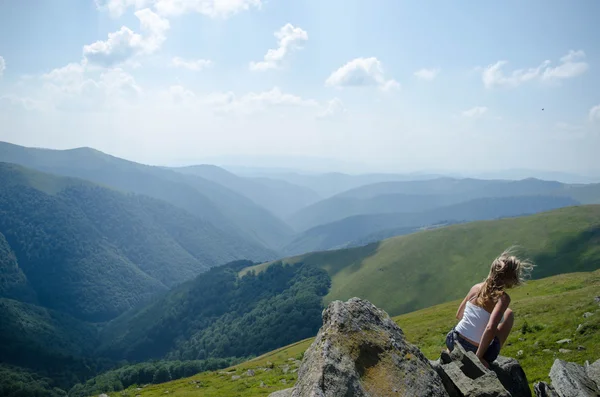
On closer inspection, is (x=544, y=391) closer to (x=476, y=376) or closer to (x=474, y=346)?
(x=474, y=346)

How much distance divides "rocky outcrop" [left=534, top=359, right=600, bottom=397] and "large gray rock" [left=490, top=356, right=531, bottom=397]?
0.47 metres

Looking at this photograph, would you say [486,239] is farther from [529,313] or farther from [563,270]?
[529,313]

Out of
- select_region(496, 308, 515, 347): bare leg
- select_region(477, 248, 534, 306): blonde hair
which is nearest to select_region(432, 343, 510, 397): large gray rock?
select_region(496, 308, 515, 347): bare leg

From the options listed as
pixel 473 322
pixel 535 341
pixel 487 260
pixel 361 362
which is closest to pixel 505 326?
pixel 473 322

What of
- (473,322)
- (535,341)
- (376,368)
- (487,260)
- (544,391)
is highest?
(473,322)

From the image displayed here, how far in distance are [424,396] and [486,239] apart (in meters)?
212

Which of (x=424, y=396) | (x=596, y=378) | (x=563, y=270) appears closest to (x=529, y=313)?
(x=596, y=378)

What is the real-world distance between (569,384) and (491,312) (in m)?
3.39

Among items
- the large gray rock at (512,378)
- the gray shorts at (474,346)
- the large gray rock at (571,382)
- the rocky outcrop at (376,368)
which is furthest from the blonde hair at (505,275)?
the large gray rock at (571,382)

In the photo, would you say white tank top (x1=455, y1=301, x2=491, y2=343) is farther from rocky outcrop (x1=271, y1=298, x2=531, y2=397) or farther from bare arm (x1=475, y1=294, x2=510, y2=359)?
rocky outcrop (x1=271, y1=298, x2=531, y2=397)

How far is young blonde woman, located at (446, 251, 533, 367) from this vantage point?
431 inches

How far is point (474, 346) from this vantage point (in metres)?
12.4

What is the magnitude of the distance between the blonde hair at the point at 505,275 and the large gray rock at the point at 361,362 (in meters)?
2.93

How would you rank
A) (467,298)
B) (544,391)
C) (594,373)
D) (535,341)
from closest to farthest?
(544,391), (467,298), (594,373), (535,341)
